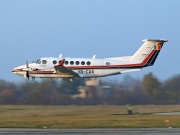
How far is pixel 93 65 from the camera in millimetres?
53781

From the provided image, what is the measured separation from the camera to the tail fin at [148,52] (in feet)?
178

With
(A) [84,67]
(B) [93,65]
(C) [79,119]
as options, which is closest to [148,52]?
(B) [93,65]

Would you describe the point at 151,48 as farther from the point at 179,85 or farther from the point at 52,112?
the point at 179,85

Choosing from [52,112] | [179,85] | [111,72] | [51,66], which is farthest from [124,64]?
[179,85]

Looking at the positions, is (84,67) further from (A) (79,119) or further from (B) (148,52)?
(B) (148,52)

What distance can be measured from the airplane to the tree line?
86.7ft

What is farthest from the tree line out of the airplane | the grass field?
the airplane

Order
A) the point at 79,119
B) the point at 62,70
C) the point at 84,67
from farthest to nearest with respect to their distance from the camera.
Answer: the point at 84,67, the point at 62,70, the point at 79,119

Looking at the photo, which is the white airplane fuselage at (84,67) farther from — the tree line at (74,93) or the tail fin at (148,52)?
the tree line at (74,93)

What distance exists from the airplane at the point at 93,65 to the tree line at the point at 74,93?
26422 mm

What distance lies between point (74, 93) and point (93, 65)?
3129 cm

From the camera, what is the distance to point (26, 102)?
269 feet

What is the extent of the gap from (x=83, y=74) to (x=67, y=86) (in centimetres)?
3164

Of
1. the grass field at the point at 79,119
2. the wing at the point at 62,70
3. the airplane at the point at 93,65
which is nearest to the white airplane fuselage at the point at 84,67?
the airplane at the point at 93,65
